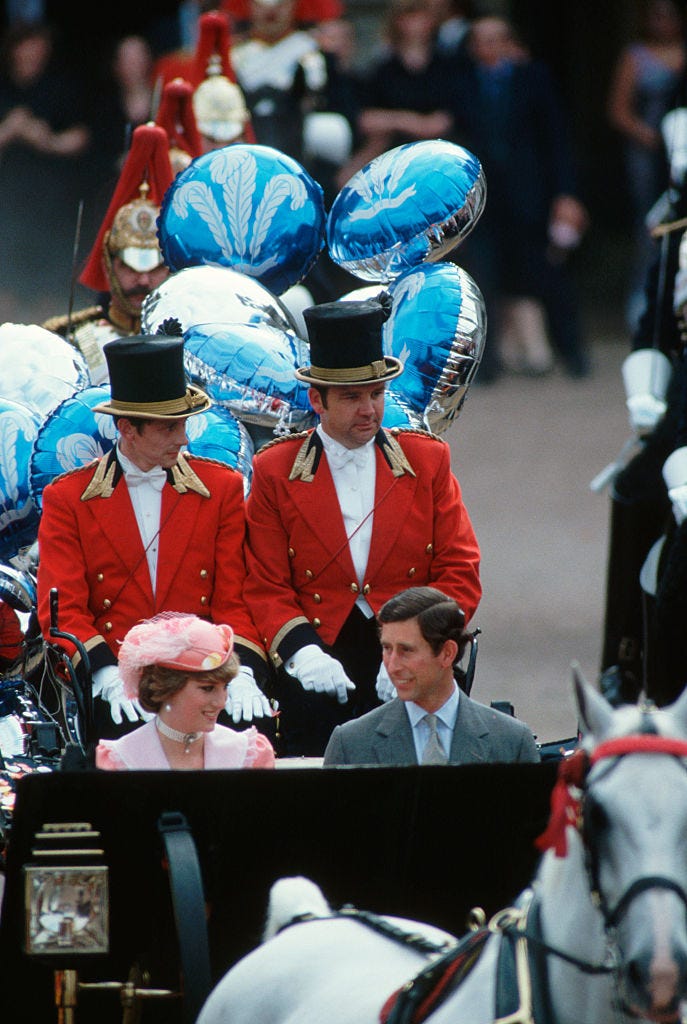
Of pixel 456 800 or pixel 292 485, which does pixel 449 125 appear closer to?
pixel 292 485

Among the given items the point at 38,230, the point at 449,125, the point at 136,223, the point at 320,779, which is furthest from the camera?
the point at 38,230

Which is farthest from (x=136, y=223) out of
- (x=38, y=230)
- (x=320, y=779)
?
(x=38, y=230)

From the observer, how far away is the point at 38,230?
46.1 ft

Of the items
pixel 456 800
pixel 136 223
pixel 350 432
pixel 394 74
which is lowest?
pixel 456 800

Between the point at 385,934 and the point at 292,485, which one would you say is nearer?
the point at 385,934

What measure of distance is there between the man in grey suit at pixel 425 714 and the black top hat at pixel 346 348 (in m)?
0.86

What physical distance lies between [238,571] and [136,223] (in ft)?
5.98

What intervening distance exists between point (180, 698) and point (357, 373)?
3.81 ft

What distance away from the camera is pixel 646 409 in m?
6.70

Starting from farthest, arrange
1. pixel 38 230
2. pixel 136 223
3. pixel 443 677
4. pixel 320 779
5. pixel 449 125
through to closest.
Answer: pixel 38 230 < pixel 449 125 < pixel 136 223 < pixel 443 677 < pixel 320 779

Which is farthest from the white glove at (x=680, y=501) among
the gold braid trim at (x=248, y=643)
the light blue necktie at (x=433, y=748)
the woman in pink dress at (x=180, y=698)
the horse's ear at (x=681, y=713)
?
the horse's ear at (x=681, y=713)

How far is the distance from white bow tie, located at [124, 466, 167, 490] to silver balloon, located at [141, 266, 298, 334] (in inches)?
25.3

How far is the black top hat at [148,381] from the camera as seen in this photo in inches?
192

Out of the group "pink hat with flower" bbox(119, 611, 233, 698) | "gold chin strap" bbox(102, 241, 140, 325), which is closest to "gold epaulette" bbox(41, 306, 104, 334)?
"gold chin strap" bbox(102, 241, 140, 325)
